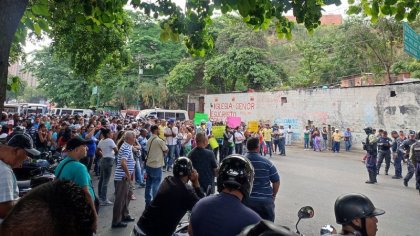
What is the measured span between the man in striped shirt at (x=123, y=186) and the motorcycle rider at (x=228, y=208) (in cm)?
349

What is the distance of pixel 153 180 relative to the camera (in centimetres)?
671

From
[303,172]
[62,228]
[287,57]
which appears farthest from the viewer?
[287,57]

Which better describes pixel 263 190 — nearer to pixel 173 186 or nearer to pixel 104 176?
pixel 173 186

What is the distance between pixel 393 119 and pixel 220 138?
1212cm

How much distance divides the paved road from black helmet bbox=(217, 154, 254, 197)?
11.3 feet

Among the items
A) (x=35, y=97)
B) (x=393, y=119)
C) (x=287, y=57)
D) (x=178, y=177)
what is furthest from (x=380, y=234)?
(x=35, y=97)

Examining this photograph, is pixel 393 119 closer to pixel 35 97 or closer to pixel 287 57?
pixel 287 57

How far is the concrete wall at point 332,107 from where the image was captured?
19.5 metres

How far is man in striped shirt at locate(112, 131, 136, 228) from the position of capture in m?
5.75

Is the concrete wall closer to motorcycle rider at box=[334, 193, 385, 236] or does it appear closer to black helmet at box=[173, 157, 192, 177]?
black helmet at box=[173, 157, 192, 177]

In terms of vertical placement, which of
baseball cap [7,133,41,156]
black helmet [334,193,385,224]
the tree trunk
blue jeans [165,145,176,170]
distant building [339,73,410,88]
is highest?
distant building [339,73,410,88]

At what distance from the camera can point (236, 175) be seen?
260cm

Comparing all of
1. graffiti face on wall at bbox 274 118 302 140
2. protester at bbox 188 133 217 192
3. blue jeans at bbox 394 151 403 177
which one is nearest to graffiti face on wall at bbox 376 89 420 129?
graffiti face on wall at bbox 274 118 302 140

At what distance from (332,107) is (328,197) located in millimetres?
16219
